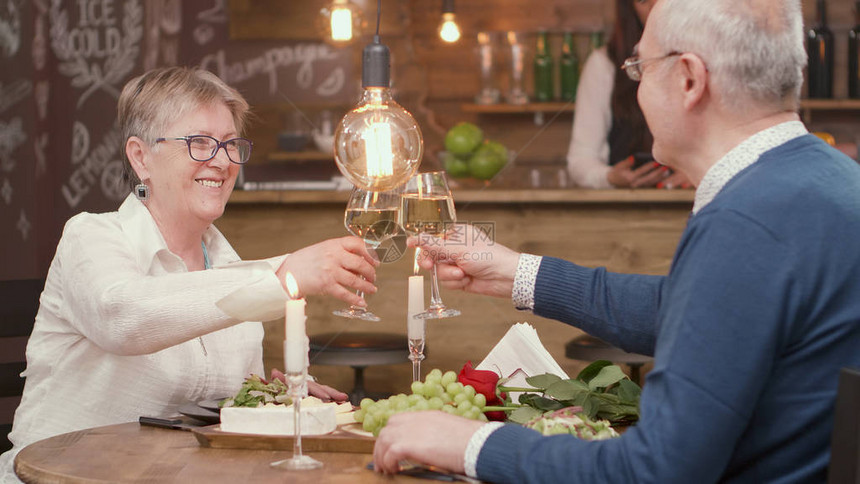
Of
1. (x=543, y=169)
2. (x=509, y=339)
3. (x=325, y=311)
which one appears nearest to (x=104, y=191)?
(x=325, y=311)

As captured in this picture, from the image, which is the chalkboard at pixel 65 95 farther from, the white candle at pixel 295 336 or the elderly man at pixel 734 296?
the elderly man at pixel 734 296

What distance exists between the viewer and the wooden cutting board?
57.3 inches

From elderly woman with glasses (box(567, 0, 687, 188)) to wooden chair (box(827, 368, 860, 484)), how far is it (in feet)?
10.00

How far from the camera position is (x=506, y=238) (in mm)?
3672

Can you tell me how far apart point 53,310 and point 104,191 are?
8.00ft

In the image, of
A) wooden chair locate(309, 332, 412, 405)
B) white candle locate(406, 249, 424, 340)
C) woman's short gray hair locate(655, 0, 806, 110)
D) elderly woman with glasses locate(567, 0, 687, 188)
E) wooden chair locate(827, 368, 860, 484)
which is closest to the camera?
wooden chair locate(827, 368, 860, 484)

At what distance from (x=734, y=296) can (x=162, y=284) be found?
100 cm

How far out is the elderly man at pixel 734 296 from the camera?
1.09 m

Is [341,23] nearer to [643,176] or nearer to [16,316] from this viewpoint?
[643,176]

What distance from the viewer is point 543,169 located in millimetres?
5352

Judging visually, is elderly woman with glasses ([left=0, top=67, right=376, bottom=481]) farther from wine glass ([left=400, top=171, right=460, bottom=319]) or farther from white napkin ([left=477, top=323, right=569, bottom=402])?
white napkin ([left=477, top=323, right=569, bottom=402])

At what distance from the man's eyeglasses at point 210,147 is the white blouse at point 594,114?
242 cm

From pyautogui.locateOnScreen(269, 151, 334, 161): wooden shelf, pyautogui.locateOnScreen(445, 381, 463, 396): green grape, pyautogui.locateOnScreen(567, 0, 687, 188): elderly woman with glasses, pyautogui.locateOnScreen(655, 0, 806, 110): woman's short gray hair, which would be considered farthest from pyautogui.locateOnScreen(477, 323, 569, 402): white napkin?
pyautogui.locateOnScreen(269, 151, 334, 161): wooden shelf

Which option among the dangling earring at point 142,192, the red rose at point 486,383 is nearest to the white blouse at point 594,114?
the dangling earring at point 142,192
